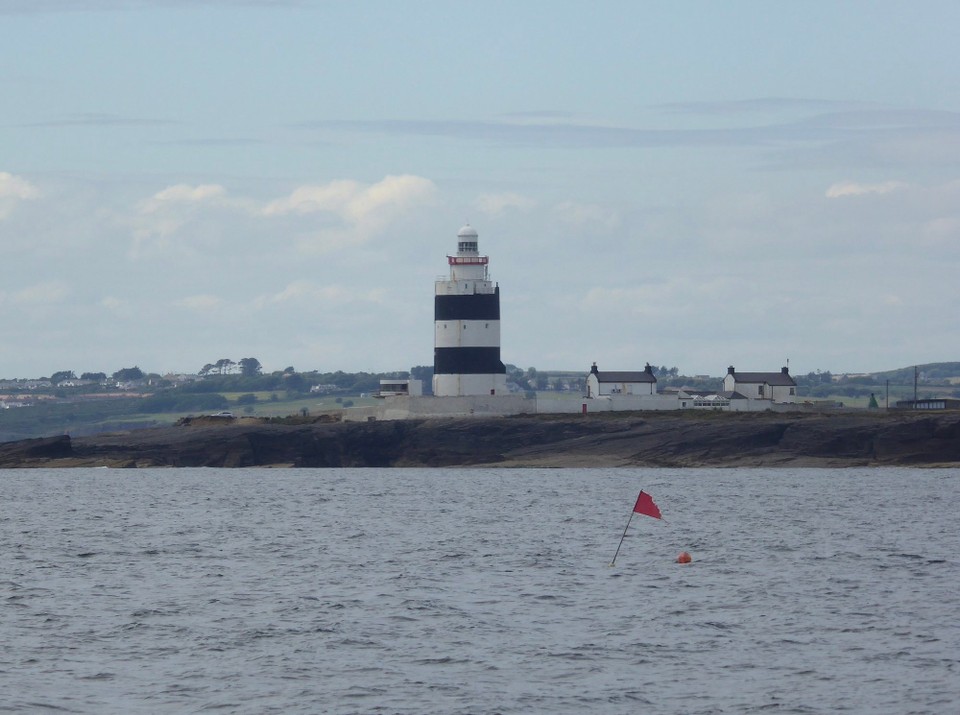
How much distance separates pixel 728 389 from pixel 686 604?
75.2 m

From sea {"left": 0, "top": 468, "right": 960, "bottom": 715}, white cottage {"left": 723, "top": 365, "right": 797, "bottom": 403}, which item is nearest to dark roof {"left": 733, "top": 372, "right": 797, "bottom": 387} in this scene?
white cottage {"left": 723, "top": 365, "right": 797, "bottom": 403}

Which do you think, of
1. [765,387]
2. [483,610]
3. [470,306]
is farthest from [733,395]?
[483,610]

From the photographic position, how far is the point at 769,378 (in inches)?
4129

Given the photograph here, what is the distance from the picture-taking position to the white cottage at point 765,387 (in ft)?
341

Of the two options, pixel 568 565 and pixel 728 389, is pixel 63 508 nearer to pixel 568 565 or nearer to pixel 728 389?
pixel 568 565

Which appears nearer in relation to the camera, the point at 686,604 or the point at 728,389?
the point at 686,604

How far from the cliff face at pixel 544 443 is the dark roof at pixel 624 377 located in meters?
6.03

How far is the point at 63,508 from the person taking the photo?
6294 cm

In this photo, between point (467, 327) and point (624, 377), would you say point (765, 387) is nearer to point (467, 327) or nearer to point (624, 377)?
point (624, 377)

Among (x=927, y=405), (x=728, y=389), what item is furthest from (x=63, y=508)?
(x=927, y=405)

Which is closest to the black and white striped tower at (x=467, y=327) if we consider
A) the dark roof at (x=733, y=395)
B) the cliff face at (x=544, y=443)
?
the cliff face at (x=544, y=443)

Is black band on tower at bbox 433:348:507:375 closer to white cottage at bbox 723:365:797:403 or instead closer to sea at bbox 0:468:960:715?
white cottage at bbox 723:365:797:403

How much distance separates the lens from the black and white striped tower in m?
96.2

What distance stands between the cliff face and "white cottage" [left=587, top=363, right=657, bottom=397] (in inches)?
210
